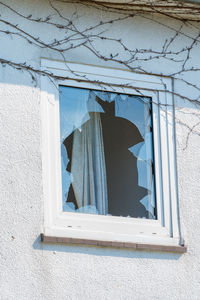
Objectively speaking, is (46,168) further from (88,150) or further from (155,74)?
(155,74)

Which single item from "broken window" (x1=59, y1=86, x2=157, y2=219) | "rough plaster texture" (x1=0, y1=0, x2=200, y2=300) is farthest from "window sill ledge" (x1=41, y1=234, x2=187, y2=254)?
"broken window" (x1=59, y1=86, x2=157, y2=219)

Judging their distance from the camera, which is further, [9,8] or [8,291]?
[9,8]

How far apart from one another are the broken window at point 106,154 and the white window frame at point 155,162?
0.07 metres

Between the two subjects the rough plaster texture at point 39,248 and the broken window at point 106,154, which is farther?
the broken window at point 106,154

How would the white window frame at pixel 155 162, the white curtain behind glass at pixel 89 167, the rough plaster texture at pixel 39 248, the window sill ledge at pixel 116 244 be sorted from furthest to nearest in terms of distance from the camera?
the white curtain behind glass at pixel 89 167 < the white window frame at pixel 155 162 < the window sill ledge at pixel 116 244 < the rough plaster texture at pixel 39 248

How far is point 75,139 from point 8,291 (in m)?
1.47

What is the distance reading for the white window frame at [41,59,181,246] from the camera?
7.55m

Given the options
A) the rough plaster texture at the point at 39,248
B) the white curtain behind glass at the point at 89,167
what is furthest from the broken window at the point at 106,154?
the rough plaster texture at the point at 39,248

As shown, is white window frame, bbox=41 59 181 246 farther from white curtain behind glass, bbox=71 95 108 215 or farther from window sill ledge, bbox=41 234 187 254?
white curtain behind glass, bbox=71 95 108 215

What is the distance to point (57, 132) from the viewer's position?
7.78 meters

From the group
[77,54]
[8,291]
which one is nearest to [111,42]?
[77,54]

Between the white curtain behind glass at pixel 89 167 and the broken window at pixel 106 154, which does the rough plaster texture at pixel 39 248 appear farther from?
the white curtain behind glass at pixel 89 167

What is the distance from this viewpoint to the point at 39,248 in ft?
23.9

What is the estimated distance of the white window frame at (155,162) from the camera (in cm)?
755
